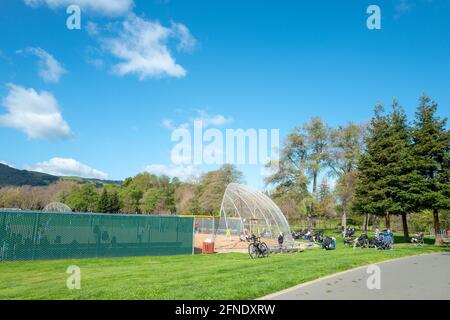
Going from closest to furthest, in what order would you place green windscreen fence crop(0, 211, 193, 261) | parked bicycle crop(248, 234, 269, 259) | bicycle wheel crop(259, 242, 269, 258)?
green windscreen fence crop(0, 211, 193, 261) < parked bicycle crop(248, 234, 269, 259) < bicycle wheel crop(259, 242, 269, 258)

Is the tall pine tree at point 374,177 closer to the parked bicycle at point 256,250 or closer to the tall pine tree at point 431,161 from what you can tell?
the tall pine tree at point 431,161

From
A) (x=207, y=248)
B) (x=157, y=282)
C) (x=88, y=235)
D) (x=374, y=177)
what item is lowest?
(x=207, y=248)

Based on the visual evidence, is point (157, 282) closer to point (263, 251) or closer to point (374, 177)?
point (263, 251)

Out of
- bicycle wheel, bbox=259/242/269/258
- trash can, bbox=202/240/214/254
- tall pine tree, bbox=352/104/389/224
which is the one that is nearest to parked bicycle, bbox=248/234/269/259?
bicycle wheel, bbox=259/242/269/258

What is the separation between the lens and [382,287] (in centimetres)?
936

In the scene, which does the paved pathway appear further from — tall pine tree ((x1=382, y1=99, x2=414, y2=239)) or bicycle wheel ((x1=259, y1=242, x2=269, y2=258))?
tall pine tree ((x1=382, y1=99, x2=414, y2=239))

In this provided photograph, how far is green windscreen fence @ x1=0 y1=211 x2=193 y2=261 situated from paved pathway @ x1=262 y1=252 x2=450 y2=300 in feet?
35.3

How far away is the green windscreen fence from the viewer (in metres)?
15.3

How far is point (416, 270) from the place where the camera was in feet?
43.3

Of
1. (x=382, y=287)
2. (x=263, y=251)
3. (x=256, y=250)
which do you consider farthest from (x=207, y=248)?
(x=382, y=287)

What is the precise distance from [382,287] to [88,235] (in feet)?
43.7

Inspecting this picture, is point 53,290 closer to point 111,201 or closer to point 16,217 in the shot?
point 16,217
